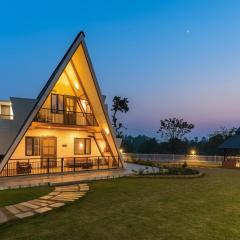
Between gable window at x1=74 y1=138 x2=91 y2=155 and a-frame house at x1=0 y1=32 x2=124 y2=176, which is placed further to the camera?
gable window at x1=74 y1=138 x2=91 y2=155

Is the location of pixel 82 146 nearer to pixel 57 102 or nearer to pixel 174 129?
pixel 57 102

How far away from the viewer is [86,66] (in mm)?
20047

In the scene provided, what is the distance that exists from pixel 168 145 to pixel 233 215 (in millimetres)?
50071

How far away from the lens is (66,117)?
2092 cm

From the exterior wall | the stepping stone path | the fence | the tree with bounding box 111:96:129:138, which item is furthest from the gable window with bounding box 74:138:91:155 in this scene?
the tree with bounding box 111:96:129:138

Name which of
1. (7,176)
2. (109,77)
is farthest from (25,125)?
(109,77)

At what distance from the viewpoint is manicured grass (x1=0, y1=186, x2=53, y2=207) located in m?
10.6

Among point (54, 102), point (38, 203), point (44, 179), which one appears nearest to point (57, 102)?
point (54, 102)

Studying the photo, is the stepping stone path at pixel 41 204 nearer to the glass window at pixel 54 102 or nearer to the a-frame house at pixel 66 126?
the a-frame house at pixel 66 126

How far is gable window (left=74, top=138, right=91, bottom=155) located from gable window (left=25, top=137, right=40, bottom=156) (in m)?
3.22

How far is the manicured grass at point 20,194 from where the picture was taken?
10577 millimetres

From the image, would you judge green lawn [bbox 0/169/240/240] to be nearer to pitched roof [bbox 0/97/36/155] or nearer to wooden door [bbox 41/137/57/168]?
pitched roof [bbox 0/97/36/155]

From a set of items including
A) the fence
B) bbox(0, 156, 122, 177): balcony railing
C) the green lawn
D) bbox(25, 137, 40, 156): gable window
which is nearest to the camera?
the green lawn

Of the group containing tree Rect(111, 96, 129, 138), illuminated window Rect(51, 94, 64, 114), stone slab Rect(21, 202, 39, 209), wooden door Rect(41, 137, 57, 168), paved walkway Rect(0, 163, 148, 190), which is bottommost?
stone slab Rect(21, 202, 39, 209)
